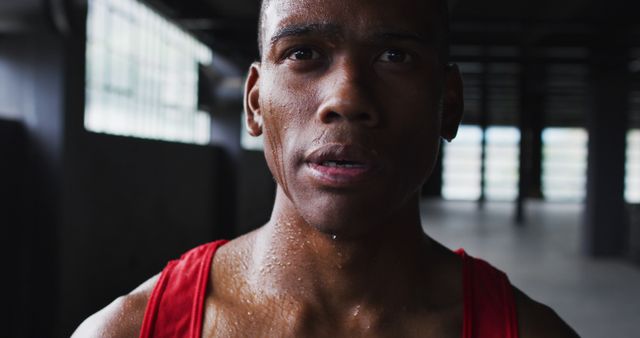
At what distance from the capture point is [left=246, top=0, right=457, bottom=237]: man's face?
1.05 m

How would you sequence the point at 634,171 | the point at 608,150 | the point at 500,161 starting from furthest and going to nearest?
the point at 500,161, the point at 634,171, the point at 608,150

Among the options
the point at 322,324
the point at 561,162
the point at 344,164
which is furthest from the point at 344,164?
the point at 561,162

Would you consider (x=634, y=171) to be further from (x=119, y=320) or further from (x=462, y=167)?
(x=119, y=320)

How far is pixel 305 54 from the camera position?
113cm

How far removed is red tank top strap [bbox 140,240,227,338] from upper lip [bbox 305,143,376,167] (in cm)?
45

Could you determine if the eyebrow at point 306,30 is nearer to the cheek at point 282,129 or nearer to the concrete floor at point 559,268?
the cheek at point 282,129

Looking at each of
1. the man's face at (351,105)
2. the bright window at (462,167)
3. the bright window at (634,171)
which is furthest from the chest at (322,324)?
the bright window at (634,171)

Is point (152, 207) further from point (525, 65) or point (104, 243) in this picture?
point (525, 65)

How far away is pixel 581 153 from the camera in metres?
24.5

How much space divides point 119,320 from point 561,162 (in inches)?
991

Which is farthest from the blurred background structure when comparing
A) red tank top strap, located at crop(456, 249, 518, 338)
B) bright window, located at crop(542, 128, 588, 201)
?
bright window, located at crop(542, 128, 588, 201)

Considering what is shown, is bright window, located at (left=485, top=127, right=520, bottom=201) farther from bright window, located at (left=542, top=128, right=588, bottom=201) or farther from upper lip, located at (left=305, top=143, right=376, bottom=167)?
upper lip, located at (left=305, top=143, right=376, bottom=167)

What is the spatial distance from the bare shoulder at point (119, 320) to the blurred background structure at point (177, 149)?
0.92m

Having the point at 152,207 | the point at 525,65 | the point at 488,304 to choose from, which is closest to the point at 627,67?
the point at 525,65
